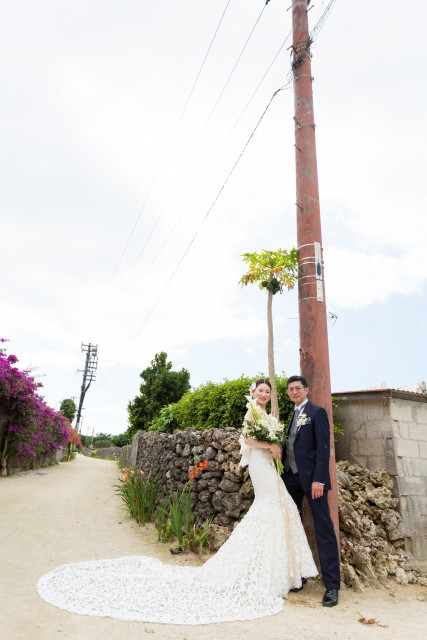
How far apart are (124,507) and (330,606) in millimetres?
6025

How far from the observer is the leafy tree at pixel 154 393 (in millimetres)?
20047

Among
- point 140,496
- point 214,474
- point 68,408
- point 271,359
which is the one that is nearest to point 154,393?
point 140,496

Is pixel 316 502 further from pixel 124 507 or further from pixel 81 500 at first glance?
pixel 81 500

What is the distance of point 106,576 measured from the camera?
4.00 meters

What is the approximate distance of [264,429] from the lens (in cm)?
432

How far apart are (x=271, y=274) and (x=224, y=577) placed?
3518mm

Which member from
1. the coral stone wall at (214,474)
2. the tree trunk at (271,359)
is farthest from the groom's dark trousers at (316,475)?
the coral stone wall at (214,474)

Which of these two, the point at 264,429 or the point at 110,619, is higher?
the point at 264,429

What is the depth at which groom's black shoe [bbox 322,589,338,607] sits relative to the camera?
3.81 metres

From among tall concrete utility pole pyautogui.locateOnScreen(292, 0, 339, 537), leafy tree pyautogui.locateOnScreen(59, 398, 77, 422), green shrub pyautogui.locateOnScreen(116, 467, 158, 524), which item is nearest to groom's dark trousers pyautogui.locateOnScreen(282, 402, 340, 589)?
tall concrete utility pole pyautogui.locateOnScreen(292, 0, 339, 537)

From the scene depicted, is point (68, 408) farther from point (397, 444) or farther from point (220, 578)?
point (220, 578)

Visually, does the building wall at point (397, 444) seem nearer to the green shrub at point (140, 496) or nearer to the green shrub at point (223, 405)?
the green shrub at point (223, 405)

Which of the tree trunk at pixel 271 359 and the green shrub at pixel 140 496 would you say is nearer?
the tree trunk at pixel 271 359

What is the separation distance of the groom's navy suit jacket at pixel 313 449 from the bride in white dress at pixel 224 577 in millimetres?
239
